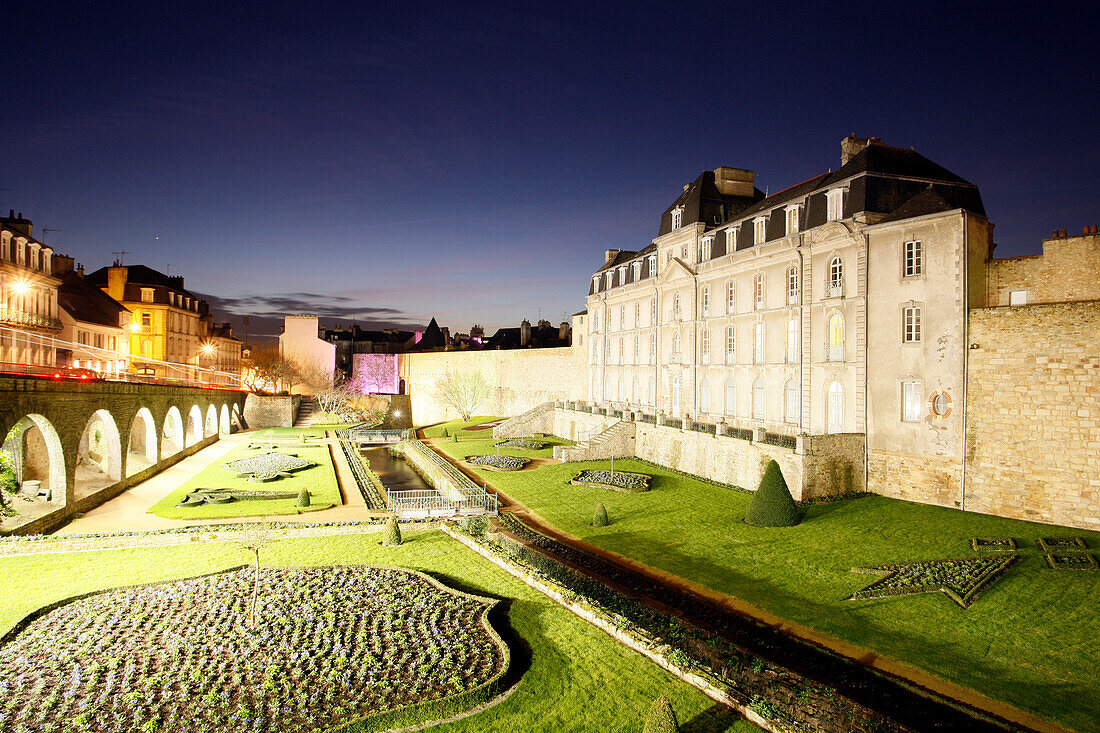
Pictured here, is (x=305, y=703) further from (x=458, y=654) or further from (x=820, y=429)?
(x=820, y=429)

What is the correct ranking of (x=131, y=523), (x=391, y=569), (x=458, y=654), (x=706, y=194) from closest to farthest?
(x=458, y=654) → (x=391, y=569) → (x=131, y=523) → (x=706, y=194)

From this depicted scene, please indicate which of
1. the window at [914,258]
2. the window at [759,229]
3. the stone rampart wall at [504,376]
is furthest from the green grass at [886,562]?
the stone rampart wall at [504,376]

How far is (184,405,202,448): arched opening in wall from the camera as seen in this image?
3469cm

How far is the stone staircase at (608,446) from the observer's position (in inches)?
1291

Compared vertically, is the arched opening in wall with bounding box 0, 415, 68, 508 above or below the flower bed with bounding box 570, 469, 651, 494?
above

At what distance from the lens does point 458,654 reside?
1001 cm

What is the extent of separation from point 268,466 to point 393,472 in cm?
822

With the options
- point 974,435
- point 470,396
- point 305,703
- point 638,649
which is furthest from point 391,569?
point 470,396

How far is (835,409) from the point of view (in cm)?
2453

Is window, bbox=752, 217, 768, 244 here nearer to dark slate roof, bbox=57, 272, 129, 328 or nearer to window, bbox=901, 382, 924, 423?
window, bbox=901, 382, 924, 423

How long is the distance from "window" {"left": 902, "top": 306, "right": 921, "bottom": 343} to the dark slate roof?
149 ft

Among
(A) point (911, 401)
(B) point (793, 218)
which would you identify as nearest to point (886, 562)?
(A) point (911, 401)

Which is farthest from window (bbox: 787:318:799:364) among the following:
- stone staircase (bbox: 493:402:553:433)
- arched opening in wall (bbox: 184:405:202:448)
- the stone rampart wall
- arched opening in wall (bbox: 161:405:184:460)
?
arched opening in wall (bbox: 184:405:202:448)

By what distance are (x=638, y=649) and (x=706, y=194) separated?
2938cm
